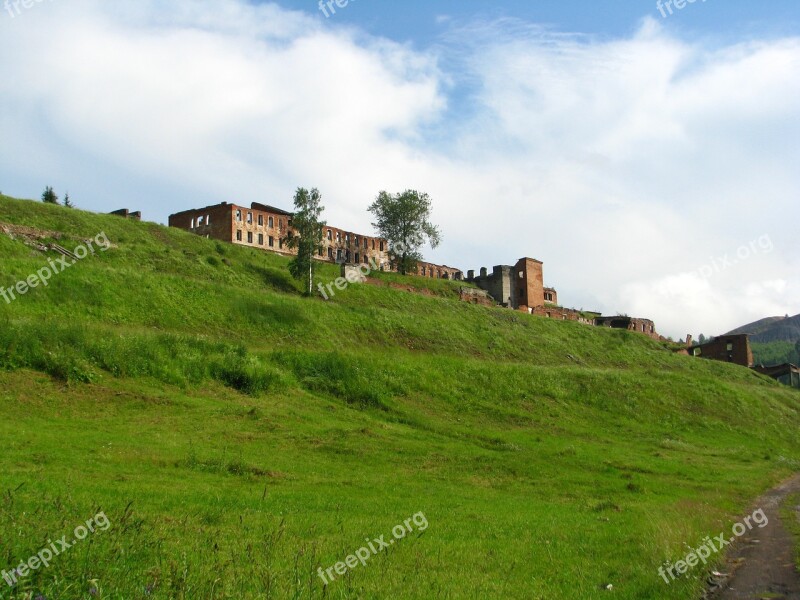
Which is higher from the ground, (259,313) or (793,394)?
(259,313)

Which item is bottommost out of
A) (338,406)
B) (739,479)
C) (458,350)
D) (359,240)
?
(739,479)

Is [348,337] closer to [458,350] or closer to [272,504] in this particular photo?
[458,350]

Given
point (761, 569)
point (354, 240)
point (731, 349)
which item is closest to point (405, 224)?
point (354, 240)

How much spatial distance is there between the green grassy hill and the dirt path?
0.92 m

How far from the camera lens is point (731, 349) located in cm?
10731

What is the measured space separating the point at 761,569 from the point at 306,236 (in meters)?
58.7

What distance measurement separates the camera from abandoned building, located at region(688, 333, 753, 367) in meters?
106

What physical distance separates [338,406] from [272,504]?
19.3m

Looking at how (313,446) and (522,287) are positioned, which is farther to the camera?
(522,287)

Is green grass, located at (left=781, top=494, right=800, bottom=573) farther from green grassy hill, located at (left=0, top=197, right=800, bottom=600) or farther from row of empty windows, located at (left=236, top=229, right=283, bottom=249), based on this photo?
row of empty windows, located at (left=236, top=229, right=283, bottom=249)

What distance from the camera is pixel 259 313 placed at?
170ft

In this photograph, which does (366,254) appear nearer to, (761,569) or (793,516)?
(793,516)

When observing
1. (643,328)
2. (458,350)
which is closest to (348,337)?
(458,350)

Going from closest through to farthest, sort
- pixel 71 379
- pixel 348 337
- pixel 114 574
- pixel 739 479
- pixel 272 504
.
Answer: pixel 114 574 < pixel 272 504 < pixel 71 379 < pixel 739 479 < pixel 348 337
